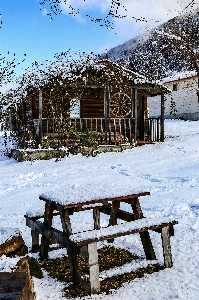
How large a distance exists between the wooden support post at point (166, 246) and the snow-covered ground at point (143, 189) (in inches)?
3.8

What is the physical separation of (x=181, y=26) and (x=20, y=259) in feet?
84.5

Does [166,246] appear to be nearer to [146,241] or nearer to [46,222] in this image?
[146,241]

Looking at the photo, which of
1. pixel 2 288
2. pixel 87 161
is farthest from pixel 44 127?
pixel 2 288

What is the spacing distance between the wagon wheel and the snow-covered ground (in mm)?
2974

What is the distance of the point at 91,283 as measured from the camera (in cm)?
366

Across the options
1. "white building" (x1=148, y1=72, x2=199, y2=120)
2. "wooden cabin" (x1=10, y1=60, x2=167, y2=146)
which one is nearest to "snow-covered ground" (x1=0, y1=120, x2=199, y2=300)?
"wooden cabin" (x1=10, y1=60, x2=167, y2=146)

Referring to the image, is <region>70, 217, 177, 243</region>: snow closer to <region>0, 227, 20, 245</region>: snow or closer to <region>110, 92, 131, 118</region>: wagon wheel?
<region>0, 227, 20, 245</region>: snow

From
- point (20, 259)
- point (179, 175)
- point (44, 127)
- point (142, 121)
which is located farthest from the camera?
point (142, 121)

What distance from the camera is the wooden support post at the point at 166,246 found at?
423 cm

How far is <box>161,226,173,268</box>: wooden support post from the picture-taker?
13.9ft

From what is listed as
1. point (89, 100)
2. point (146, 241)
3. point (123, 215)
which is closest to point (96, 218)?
point (123, 215)

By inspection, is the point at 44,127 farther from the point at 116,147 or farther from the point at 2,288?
the point at 2,288

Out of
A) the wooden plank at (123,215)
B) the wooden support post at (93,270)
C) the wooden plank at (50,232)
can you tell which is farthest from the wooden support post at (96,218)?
the wooden support post at (93,270)

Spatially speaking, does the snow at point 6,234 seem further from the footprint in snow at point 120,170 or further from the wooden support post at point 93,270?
the footprint in snow at point 120,170
